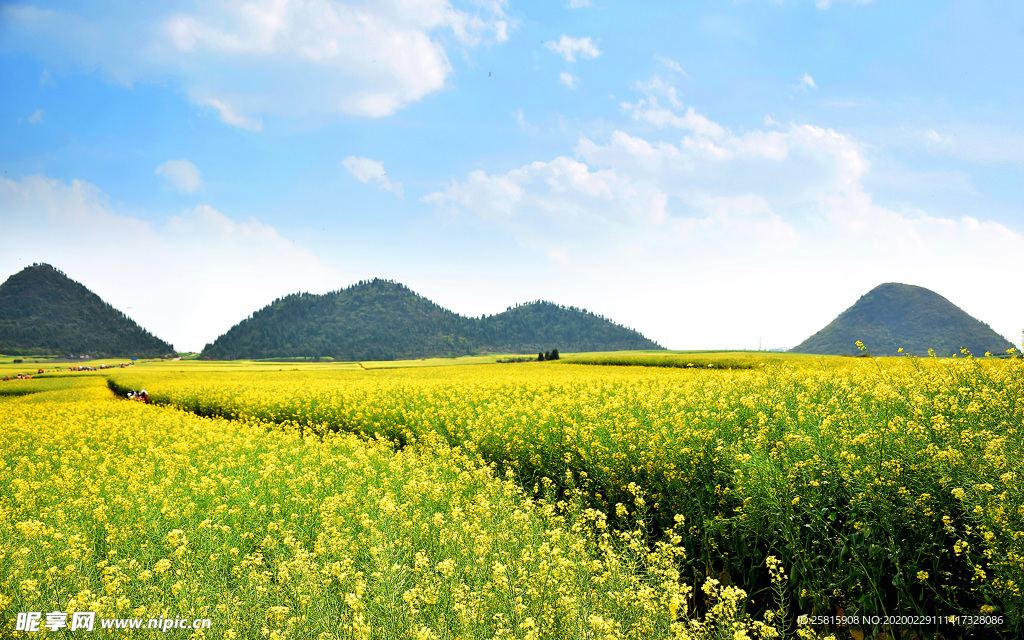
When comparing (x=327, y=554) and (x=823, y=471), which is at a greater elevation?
(x=823, y=471)

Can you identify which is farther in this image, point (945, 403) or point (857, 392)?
point (857, 392)

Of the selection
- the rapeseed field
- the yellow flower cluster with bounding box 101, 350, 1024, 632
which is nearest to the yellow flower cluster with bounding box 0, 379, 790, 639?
the rapeseed field

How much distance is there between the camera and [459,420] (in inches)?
447

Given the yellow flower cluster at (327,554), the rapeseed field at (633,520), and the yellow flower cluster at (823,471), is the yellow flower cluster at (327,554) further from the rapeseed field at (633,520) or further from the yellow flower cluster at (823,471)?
the yellow flower cluster at (823,471)

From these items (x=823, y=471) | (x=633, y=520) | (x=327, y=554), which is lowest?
(x=633, y=520)

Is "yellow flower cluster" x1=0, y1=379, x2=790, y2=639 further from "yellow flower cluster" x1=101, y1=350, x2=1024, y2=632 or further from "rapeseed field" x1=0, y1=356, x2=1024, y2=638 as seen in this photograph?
"yellow flower cluster" x1=101, y1=350, x2=1024, y2=632

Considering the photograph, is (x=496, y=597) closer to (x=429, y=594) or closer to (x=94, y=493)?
(x=429, y=594)

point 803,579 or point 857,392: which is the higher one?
point 857,392

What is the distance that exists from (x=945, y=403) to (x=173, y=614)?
31.0 ft

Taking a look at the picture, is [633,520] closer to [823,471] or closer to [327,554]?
[823,471]

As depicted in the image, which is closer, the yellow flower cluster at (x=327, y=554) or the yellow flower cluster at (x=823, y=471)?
the yellow flower cluster at (x=327, y=554)

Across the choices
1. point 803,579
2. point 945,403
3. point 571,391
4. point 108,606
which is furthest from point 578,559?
point 571,391

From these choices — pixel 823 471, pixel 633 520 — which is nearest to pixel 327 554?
pixel 633 520

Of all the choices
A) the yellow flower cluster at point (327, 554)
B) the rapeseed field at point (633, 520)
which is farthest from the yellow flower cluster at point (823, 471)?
the yellow flower cluster at point (327, 554)
